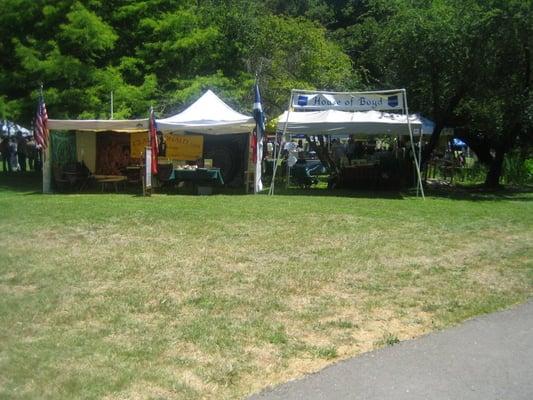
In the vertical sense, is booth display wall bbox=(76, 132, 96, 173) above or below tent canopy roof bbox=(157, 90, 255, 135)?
below

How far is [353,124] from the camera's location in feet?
54.5

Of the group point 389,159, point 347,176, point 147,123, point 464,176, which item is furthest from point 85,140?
point 464,176

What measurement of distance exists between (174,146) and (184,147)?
1.02 feet

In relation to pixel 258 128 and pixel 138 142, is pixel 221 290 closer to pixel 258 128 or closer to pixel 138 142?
pixel 258 128

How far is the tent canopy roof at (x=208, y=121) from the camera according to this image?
1691 cm

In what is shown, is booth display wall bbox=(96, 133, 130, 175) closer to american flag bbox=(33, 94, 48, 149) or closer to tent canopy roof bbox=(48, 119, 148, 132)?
tent canopy roof bbox=(48, 119, 148, 132)

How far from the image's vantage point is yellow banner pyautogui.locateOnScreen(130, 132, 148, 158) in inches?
775

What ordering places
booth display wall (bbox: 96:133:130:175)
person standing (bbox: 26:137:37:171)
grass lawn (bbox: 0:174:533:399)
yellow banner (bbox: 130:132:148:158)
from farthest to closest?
1. person standing (bbox: 26:137:37:171)
2. booth display wall (bbox: 96:133:130:175)
3. yellow banner (bbox: 130:132:148:158)
4. grass lawn (bbox: 0:174:533:399)

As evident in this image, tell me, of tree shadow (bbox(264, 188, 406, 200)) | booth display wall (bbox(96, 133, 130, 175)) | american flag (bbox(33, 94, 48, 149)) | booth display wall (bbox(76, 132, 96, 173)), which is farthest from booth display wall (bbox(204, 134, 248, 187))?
american flag (bbox(33, 94, 48, 149))

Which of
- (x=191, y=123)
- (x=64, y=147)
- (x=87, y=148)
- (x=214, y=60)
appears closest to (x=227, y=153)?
(x=191, y=123)

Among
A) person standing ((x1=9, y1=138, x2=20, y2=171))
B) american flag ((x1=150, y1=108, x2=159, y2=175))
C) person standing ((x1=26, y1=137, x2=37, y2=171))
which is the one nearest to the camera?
american flag ((x1=150, y1=108, x2=159, y2=175))

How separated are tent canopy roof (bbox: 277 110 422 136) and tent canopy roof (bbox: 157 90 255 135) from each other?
3.81 ft

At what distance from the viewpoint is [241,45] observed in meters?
28.0

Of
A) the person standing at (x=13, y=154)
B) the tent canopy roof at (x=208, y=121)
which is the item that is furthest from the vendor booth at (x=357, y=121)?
the person standing at (x=13, y=154)
